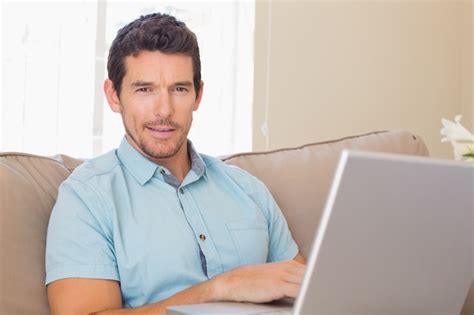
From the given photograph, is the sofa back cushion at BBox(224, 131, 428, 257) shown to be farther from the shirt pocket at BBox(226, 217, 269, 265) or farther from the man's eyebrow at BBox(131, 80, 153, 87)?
the man's eyebrow at BBox(131, 80, 153, 87)

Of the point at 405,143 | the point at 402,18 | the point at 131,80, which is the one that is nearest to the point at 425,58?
the point at 402,18

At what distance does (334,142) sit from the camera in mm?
2055

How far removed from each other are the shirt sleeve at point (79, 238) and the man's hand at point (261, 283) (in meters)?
0.27

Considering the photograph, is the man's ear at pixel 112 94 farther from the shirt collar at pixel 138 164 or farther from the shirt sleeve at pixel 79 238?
the shirt sleeve at pixel 79 238

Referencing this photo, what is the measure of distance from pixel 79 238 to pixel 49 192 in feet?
0.61

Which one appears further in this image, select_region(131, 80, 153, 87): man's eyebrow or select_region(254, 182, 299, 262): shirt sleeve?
select_region(254, 182, 299, 262): shirt sleeve

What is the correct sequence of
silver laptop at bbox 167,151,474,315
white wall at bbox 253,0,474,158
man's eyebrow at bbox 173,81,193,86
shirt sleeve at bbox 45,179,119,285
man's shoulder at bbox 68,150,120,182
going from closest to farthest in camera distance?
silver laptop at bbox 167,151,474,315 → shirt sleeve at bbox 45,179,119,285 → man's shoulder at bbox 68,150,120,182 → man's eyebrow at bbox 173,81,193,86 → white wall at bbox 253,0,474,158

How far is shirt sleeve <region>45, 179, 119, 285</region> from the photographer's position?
4.77 ft

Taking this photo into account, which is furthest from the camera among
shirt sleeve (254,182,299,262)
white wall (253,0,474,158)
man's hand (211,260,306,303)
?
white wall (253,0,474,158)

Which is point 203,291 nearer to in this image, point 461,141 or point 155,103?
point 155,103

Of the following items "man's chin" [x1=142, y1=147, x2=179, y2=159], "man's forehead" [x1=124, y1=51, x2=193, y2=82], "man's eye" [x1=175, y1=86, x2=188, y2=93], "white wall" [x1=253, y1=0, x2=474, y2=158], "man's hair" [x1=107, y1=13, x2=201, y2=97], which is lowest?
"man's chin" [x1=142, y1=147, x2=179, y2=159]

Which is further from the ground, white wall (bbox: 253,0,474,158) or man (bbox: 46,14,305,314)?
white wall (bbox: 253,0,474,158)

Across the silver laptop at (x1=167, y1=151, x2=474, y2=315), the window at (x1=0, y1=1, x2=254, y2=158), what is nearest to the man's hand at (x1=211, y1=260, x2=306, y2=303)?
the silver laptop at (x1=167, y1=151, x2=474, y2=315)

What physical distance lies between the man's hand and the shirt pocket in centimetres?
37
